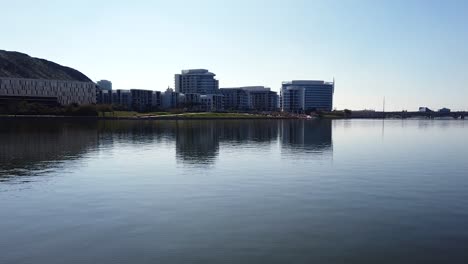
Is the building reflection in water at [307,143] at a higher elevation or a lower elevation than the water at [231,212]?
higher

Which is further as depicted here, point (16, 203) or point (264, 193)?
point (264, 193)

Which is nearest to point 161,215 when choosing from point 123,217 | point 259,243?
point 123,217

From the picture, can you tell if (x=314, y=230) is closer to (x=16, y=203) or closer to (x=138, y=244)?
(x=138, y=244)

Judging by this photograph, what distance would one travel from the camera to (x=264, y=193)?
2888 cm

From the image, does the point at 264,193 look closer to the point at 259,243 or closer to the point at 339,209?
the point at 339,209

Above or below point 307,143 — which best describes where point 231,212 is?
below

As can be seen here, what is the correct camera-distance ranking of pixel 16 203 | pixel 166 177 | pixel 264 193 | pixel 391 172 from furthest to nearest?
pixel 391 172 < pixel 166 177 < pixel 264 193 < pixel 16 203

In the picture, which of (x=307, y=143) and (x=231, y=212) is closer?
(x=231, y=212)

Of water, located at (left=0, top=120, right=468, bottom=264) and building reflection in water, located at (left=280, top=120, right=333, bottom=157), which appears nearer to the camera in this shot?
water, located at (left=0, top=120, right=468, bottom=264)

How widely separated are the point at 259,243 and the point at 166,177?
1940 centimetres

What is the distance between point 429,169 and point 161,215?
31.1m

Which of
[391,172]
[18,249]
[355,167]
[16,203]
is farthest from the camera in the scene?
[355,167]

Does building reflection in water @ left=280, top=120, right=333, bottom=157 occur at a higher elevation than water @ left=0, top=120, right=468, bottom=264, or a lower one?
higher

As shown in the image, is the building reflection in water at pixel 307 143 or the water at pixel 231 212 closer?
the water at pixel 231 212
